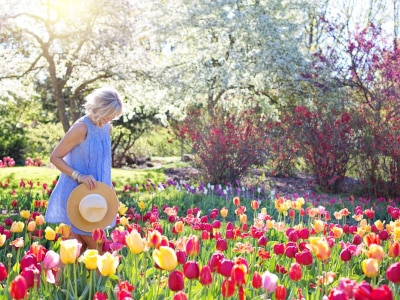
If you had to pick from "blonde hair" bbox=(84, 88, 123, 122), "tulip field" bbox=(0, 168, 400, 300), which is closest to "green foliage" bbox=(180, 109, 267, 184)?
"tulip field" bbox=(0, 168, 400, 300)

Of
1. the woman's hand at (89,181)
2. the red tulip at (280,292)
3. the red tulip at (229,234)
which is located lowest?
the red tulip at (280,292)

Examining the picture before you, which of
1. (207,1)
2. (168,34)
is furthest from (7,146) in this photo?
(207,1)

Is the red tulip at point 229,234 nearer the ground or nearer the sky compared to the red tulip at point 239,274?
nearer the ground

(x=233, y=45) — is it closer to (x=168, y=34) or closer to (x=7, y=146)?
(x=168, y=34)

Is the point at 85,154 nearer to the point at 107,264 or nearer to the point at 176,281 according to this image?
the point at 107,264

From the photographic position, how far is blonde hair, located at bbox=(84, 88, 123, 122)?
3180 mm

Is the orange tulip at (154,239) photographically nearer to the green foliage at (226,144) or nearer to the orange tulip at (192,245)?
the orange tulip at (192,245)

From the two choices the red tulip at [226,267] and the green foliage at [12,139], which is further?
the green foliage at [12,139]

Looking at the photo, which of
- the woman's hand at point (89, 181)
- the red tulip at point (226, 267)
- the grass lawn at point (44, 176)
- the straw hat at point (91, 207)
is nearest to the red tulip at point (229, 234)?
the straw hat at point (91, 207)

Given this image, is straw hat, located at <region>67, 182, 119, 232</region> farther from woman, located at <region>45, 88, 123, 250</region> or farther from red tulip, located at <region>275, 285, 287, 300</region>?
red tulip, located at <region>275, 285, 287, 300</region>

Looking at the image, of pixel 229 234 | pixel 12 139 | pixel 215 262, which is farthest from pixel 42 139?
pixel 215 262

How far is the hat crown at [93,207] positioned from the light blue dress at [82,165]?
0.18 meters

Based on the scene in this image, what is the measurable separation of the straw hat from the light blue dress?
130mm

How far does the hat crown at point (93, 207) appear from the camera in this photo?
10.0 ft
